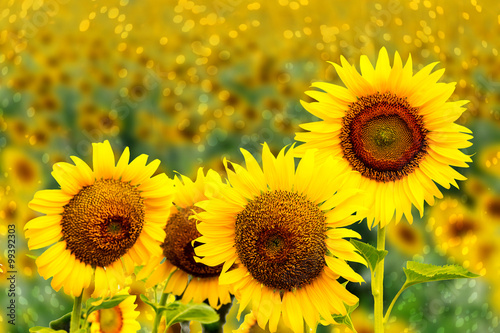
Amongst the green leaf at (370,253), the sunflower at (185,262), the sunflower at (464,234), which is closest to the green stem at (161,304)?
the sunflower at (185,262)

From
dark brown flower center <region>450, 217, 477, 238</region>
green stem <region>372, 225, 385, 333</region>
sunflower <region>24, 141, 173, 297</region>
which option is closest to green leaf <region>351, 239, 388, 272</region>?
green stem <region>372, 225, 385, 333</region>

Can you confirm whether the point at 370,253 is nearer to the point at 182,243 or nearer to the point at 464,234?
the point at 182,243

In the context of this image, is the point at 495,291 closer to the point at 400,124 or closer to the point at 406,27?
the point at 406,27

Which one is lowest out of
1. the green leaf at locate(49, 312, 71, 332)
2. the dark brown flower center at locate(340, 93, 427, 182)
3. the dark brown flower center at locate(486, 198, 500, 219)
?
the green leaf at locate(49, 312, 71, 332)

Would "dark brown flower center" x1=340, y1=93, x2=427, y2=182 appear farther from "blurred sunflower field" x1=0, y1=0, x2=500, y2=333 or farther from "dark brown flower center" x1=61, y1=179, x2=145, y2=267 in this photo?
"blurred sunflower field" x1=0, y1=0, x2=500, y2=333

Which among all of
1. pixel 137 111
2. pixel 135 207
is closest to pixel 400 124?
pixel 135 207

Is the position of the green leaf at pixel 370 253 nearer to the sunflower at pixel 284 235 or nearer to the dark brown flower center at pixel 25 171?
the sunflower at pixel 284 235
